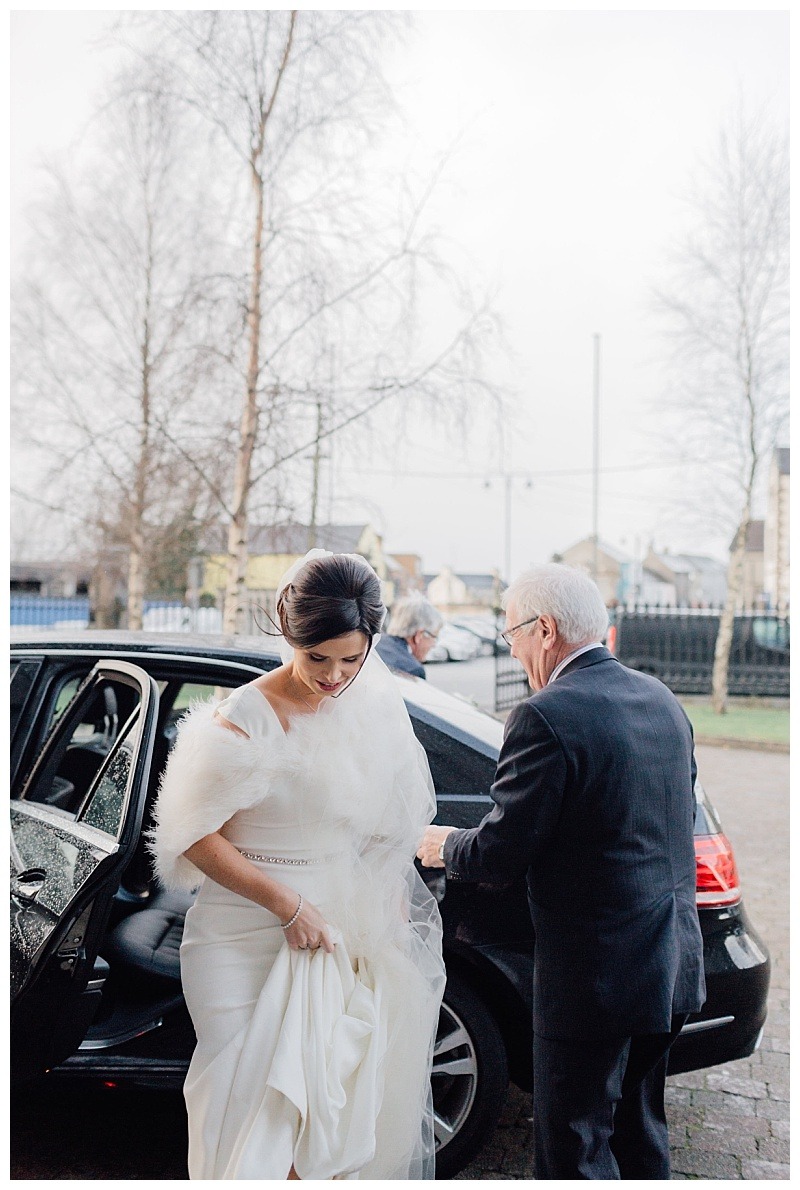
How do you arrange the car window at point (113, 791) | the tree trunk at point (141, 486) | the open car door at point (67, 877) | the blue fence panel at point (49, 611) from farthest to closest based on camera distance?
1. the blue fence panel at point (49, 611)
2. the tree trunk at point (141, 486)
3. the car window at point (113, 791)
4. the open car door at point (67, 877)

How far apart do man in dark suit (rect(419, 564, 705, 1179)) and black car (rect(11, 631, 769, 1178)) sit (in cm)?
54

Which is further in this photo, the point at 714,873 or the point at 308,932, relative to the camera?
the point at 714,873

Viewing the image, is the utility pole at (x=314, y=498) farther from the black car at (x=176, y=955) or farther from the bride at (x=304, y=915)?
the bride at (x=304, y=915)

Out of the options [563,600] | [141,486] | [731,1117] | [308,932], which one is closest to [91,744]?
[308,932]

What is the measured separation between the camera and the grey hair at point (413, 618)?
5031mm

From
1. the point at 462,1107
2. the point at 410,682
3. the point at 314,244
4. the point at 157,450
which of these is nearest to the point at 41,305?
the point at 157,450

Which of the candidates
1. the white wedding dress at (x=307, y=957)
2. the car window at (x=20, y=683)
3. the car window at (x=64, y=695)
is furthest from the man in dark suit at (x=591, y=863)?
the car window at (x=20, y=683)

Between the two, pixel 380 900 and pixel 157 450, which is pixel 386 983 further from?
pixel 157 450

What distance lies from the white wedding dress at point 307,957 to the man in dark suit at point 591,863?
9.8 inches

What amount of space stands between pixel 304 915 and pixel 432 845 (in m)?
0.42

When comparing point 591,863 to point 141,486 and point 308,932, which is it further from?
point 141,486

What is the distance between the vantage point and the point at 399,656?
4.69 m

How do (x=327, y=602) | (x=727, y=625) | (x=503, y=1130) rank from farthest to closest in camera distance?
1. (x=727, y=625)
2. (x=503, y=1130)
3. (x=327, y=602)

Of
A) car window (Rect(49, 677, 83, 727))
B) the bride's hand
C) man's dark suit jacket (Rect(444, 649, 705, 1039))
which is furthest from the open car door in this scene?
man's dark suit jacket (Rect(444, 649, 705, 1039))
